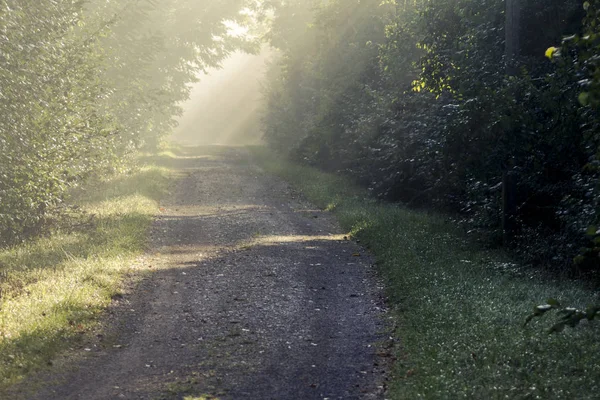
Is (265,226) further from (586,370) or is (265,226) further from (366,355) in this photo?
(586,370)

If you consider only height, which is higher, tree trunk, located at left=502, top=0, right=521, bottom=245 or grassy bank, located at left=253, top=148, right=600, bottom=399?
tree trunk, located at left=502, top=0, right=521, bottom=245

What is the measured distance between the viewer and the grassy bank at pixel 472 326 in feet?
21.9

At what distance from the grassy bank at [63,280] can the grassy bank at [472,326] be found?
4.34 m

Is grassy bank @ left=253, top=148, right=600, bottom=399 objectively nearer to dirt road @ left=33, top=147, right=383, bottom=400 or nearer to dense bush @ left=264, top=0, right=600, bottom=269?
dirt road @ left=33, top=147, right=383, bottom=400

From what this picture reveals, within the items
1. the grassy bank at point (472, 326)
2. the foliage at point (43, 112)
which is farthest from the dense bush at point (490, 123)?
the foliage at point (43, 112)

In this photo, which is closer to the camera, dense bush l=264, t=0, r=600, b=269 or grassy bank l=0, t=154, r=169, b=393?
grassy bank l=0, t=154, r=169, b=393

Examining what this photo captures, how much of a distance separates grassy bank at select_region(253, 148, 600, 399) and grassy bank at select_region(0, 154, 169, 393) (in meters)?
4.34

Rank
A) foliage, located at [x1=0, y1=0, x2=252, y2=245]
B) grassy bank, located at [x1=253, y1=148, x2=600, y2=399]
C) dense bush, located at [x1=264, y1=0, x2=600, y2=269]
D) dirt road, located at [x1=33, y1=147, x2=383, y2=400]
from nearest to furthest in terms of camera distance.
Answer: grassy bank, located at [x1=253, y1=148, x2=600, y2=399], dirt road, located at [x1=33, y1=147, x2=383, y2=400], dense bush, located at [x1=264, y1=0, x2=600, y2=269], foliage, located at [x1=0, y1=0, x2=252, y2=245]

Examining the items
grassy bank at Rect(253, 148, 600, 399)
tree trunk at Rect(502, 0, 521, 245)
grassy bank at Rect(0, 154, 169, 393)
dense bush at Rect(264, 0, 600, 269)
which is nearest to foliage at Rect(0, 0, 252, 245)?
grassy bank at Rect(0, 154, 169, 393)

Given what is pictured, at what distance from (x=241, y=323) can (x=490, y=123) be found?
22.1 feet

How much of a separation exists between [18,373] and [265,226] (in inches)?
446

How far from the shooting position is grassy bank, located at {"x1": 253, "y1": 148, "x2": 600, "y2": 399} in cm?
668

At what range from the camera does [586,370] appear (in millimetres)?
6691

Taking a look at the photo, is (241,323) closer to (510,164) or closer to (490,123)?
(490,123)
